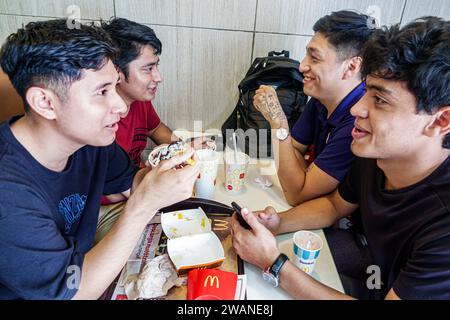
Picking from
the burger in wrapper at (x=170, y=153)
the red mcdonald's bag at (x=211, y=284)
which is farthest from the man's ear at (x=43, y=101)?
the red mcdonald's bag at (x=211, y=284)

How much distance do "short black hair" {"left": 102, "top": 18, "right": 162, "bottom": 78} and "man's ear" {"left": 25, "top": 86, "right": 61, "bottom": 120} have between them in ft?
2.11

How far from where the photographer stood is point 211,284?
82 centimetres

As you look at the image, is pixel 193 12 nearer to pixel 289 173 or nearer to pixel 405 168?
pixel 289 173

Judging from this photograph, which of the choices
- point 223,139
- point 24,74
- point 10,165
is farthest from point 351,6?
point 10,165

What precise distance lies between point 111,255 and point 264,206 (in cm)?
61

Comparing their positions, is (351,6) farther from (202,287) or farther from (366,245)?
(202,287)

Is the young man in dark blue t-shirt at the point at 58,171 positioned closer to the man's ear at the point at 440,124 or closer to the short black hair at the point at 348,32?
the man's ear at the point at 440,124

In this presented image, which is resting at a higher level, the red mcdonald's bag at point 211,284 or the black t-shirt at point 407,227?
the black t-shirt at point 407,227

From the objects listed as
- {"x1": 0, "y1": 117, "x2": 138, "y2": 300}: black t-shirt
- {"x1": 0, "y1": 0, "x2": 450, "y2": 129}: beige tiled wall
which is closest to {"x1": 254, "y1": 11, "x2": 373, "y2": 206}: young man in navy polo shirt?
{"x1": 0, "y1": 0, "x2": 450, "y2": 129}: beige tiled wall

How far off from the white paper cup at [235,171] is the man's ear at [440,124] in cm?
62

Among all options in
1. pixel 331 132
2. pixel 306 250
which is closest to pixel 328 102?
pixel 331 132

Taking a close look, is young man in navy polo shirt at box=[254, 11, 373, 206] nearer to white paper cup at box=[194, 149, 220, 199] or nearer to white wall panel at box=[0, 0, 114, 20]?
white paper cup at box=[194, 149, 220, 199]

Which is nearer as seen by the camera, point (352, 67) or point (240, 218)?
point (240, 218)

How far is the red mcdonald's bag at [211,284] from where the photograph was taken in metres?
0.79
